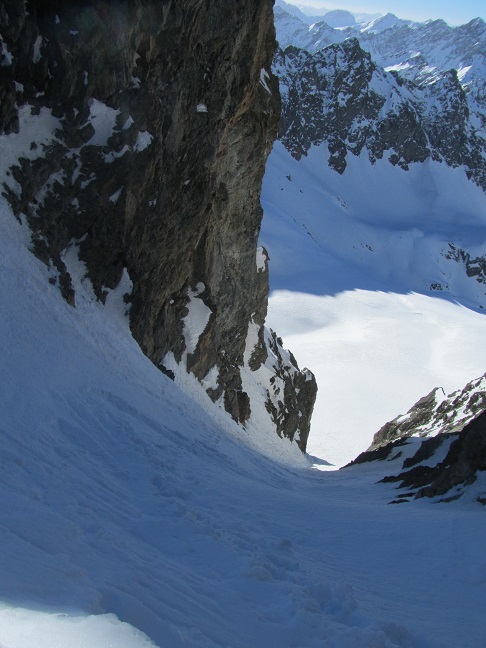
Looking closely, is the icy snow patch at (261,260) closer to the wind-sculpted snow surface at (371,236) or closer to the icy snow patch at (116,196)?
the wind-sculpted snow surface at (371,236)

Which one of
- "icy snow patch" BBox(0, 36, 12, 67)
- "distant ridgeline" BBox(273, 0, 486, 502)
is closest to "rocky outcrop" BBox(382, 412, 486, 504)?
"icy snow patch" BBox(0, 36, 12, 67)

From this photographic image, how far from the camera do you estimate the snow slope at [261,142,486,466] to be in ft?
184

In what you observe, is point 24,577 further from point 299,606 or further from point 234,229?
point 234,229

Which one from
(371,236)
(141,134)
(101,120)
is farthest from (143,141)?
(371,236)

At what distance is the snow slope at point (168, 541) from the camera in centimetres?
510

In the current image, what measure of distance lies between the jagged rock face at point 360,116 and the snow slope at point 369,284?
Answer: 11.9 ft

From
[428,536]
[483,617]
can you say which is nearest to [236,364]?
[428,536]

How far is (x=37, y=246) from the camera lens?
17.9 metres

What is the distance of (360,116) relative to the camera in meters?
165

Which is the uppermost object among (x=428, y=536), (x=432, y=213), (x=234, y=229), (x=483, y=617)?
(x=432, y=213)

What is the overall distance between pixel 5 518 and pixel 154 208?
58.2 feet

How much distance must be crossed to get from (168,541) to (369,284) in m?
98.0

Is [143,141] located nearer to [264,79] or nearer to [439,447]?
[264,79]

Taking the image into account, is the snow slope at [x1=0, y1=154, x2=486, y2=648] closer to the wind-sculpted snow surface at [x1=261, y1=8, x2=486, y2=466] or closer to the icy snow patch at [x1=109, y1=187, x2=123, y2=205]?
the icy snow patch at [x1=109, y1=187, x2=123, y2=205]
